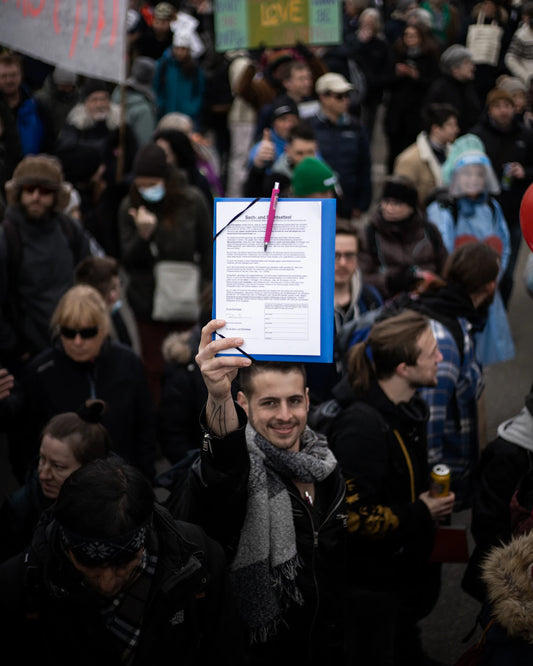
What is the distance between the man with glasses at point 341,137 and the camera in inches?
295

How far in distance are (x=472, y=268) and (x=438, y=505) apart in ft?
4.95

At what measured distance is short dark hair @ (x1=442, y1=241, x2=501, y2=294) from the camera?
452 centimetres

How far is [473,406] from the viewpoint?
4.33 metres

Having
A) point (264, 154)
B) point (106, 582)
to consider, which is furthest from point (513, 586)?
point (264, 154)

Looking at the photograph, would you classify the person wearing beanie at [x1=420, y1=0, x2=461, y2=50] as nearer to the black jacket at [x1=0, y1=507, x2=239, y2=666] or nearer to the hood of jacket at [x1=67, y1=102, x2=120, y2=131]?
the hood of jacket at [x1=67, y1=102, x2=120, y2=131]

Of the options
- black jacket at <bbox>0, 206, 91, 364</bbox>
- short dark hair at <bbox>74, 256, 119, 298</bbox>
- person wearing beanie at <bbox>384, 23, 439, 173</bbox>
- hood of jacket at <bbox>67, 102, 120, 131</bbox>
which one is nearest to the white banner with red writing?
black jacket at <bbox>0, 206, 91, 364</bbox>

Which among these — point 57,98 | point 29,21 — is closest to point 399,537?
point 29,21

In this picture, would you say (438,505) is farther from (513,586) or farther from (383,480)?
(513,586)

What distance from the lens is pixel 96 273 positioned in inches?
188

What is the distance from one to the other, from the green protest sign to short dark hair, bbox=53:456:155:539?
6.84 metres

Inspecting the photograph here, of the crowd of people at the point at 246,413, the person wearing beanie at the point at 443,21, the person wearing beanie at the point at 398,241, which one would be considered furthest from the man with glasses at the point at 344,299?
the person wearing beanie at the point at 443,21

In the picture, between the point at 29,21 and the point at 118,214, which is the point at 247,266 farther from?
the point at 118,214

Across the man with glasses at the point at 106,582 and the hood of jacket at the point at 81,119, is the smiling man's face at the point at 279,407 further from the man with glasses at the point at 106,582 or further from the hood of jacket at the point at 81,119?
the hood of jacket at the point at 81,119

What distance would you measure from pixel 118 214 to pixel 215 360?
3.93 meters
